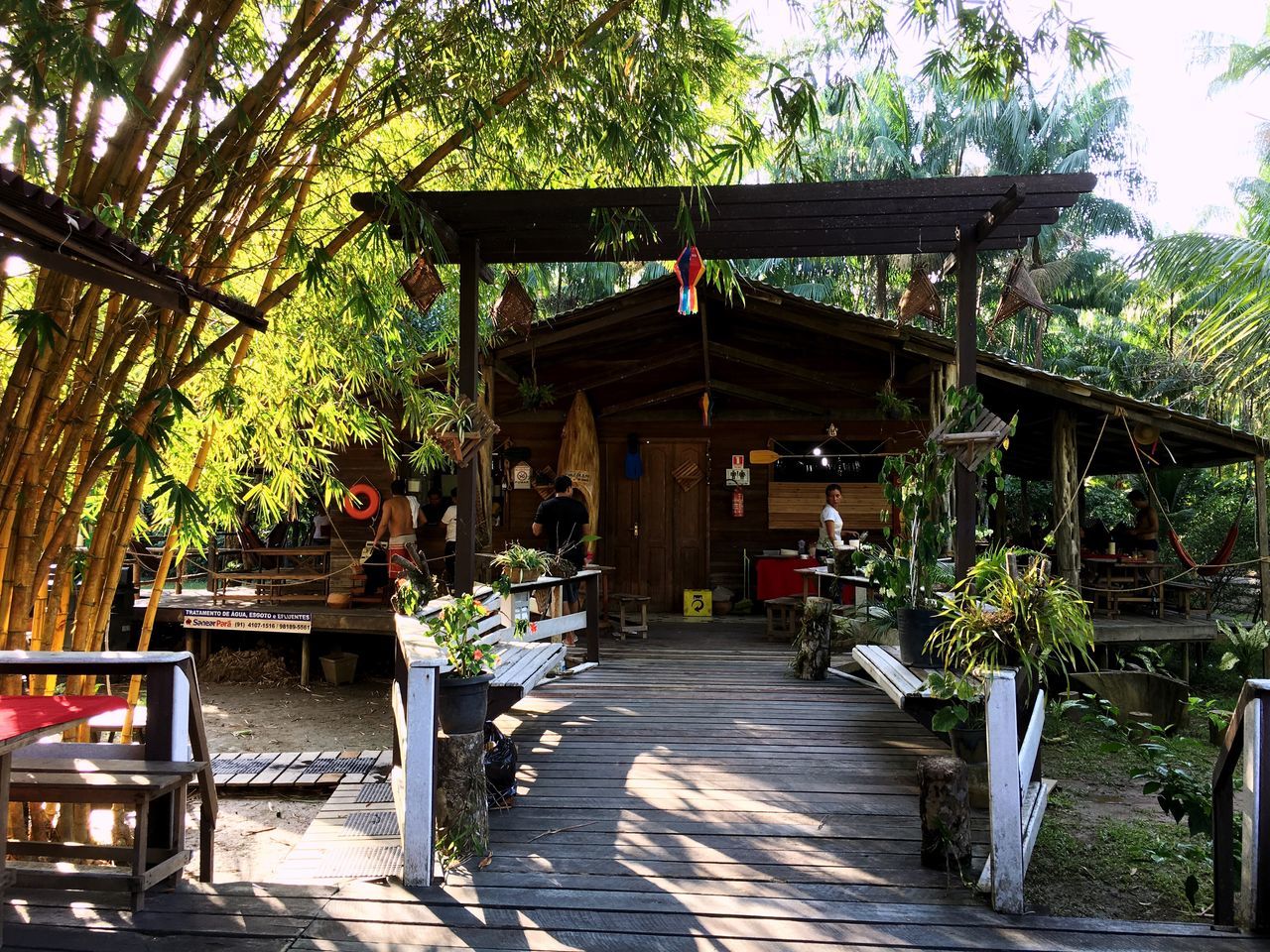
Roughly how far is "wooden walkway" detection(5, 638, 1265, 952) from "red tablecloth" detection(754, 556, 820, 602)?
15.2 ft

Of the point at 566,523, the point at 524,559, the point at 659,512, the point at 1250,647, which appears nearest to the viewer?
the point at 524,559

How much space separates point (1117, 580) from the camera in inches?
363

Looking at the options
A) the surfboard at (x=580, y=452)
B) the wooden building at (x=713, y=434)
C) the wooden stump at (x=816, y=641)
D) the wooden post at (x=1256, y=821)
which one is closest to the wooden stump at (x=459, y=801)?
the wooden post at (x=1256, y=821)

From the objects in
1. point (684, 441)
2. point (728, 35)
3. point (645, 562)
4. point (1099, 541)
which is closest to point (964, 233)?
point (728, 35)

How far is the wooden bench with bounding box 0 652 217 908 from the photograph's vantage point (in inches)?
108

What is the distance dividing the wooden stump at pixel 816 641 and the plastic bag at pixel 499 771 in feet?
10.3

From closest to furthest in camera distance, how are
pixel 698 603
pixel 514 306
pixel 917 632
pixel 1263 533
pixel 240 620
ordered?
pixel 917 632
pixel 514 306
pixel 1263 533
pixel 240 620
pixel 698 603

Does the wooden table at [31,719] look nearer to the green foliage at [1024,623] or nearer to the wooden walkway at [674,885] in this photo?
the wooden walkway at [674,885]

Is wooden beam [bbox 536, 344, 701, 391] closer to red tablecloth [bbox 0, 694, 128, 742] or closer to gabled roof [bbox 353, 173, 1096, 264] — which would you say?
gabled roof [bbox 353, 173, 1096, 264]

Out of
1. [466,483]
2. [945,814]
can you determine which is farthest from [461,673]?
[945,814]

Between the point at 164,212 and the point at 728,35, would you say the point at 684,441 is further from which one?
the point at 164,212

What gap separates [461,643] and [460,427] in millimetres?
1688

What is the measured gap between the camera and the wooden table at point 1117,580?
29.7ft

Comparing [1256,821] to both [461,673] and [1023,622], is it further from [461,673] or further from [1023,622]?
[461,673]
